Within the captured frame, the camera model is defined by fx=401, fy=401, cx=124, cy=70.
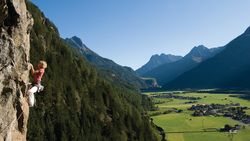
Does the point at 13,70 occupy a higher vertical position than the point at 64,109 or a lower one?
lower

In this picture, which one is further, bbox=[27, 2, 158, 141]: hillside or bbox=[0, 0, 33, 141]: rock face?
bbox=[27, 2, 158, 141]: hillside

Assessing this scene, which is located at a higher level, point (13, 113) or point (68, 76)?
Answer: point (68, 76)

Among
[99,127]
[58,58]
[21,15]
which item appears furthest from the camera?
[58,58]

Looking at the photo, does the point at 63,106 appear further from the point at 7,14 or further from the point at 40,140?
the point at 7,14

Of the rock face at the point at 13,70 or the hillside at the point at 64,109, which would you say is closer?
the rock face at the point at 13,70

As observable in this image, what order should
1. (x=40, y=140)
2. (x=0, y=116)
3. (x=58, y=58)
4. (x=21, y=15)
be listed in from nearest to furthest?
(x=0, y=116)
(x=21, y=15)
(x=40, y=140)
(x=58, y=58)

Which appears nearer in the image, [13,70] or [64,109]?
[13,70]

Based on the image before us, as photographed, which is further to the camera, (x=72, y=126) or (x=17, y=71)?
(x=72, y=126)

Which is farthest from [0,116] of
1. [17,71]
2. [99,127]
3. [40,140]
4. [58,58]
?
[58,58]
